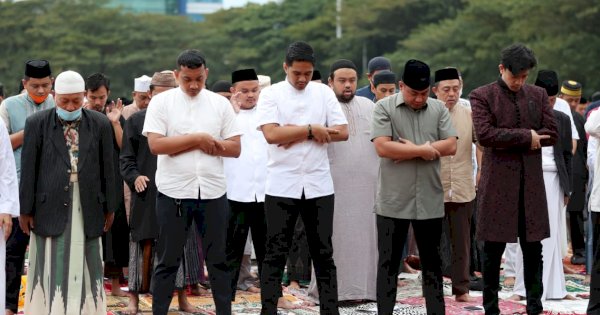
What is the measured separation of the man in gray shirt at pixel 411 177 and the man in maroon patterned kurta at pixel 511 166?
17.8 inches

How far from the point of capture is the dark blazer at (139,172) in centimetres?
907

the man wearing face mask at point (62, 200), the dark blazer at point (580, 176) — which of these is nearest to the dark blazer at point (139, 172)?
the man wearing face mask at point (62, 200)

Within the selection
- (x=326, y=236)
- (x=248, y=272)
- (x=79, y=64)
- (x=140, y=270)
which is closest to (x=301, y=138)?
(x=326, y=236)

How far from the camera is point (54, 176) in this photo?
25.3 ft

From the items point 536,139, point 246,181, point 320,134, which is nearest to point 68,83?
point 320,134

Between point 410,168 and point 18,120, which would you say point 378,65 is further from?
point 18,120

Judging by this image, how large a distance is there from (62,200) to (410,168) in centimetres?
258

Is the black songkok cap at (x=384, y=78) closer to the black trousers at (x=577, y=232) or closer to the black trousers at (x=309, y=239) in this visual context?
the black trousers at (x=309, y=239)

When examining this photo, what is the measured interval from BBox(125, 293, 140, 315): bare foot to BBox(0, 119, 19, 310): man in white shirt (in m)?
1.62

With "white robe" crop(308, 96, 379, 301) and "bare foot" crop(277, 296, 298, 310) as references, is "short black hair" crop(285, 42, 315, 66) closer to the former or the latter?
"white robe" crop(308, 96, 379, 301)

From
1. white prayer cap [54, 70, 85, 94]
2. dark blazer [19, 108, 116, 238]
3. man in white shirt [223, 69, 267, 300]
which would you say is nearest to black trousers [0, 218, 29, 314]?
dark blazer [19, 108, 116, 238]

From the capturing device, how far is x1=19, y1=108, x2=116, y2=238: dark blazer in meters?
7.68

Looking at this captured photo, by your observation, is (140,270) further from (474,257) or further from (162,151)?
(474,257)

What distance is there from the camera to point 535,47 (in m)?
37.7
